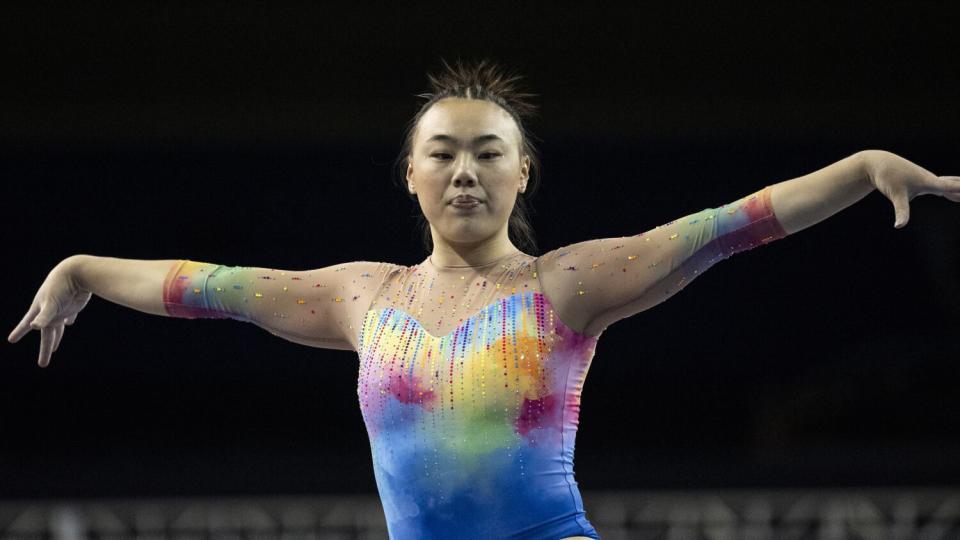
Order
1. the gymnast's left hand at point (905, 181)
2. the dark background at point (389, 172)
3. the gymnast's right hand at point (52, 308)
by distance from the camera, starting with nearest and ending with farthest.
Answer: the gymnast's left hand at point (905, 181) → the gymnast's right hand at point (52, 308) → the dark background at point (389, 172)

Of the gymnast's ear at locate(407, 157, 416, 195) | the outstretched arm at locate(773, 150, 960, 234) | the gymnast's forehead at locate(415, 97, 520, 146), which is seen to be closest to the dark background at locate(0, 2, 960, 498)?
the gymnast's ear at locate(407, 157, 416, 195)

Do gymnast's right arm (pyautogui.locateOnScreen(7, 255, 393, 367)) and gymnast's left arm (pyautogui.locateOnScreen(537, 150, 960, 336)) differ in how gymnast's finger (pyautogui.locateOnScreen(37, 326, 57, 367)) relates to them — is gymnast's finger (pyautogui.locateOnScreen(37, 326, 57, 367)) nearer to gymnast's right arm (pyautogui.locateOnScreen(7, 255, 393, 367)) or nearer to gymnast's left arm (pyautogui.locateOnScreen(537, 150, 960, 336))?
gymnast's right arm (pyautogui.locateOnScreen(7, 255, 393, 367))

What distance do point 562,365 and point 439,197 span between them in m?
0.42

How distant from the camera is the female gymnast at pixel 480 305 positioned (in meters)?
2.12

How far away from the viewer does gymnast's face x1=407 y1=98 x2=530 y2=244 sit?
233cm

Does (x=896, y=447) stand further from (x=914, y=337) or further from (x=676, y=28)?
(x=676, y=28)

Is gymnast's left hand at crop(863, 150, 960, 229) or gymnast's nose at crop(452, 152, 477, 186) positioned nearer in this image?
gymnast's left hand at crop(863, 150, 960, 229)

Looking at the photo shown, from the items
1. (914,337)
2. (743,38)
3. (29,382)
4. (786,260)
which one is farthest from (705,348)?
(29,382)

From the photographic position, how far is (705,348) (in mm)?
5895

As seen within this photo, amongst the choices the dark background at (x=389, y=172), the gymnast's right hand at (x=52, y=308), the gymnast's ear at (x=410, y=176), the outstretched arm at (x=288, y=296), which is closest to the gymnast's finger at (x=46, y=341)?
the gymnast's right hand at (x=52, y=308)

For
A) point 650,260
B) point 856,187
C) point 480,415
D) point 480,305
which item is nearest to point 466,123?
point 480,305

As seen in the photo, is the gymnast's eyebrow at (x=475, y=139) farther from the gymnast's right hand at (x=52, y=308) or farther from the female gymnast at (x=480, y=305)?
the gymnast's right hand at (x=52, y=308)

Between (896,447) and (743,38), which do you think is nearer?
(896,447)

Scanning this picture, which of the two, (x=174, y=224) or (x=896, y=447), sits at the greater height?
(x=174, y=224)
